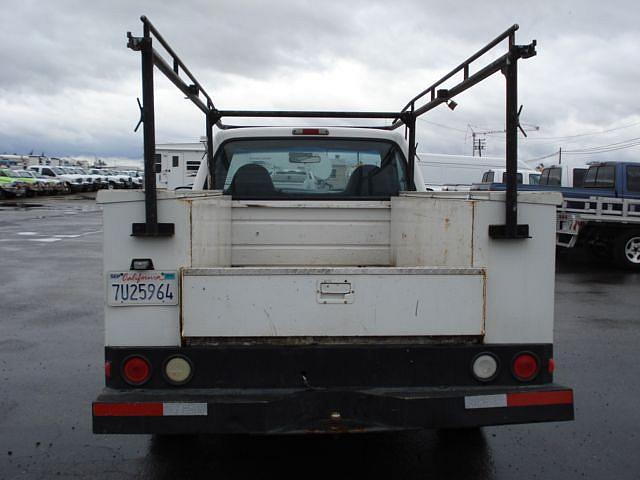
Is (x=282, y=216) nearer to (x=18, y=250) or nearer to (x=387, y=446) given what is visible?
(x=387, y=446)

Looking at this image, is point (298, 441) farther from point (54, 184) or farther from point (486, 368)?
point (54, 184)

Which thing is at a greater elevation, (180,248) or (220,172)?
(220,172)

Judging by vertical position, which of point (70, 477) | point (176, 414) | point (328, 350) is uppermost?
point (328, 350)

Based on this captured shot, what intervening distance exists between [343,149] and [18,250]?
11.8m

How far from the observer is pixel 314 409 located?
3240 millimetres

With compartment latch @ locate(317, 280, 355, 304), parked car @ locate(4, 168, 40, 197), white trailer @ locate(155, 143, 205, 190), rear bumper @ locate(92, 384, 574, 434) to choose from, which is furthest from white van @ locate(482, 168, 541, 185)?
parked car @ locate(4, 168, 40, 197)

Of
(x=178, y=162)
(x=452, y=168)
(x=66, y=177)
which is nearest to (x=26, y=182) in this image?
(x=66, y=177)

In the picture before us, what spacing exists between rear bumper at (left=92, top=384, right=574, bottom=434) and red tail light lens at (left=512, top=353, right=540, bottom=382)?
0.08 m

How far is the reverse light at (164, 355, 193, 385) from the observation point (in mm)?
3277

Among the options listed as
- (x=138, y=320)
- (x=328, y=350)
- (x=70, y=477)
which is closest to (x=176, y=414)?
(x=138, y=320)

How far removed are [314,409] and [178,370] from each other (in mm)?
705

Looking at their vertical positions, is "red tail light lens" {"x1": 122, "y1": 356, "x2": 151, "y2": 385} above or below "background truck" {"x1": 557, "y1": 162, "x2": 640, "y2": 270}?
below

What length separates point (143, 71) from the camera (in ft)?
10.6

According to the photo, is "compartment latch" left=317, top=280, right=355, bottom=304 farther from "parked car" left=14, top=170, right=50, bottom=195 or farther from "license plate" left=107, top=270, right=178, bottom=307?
"parked car" left=14, top=170, right=50, bottom=195
